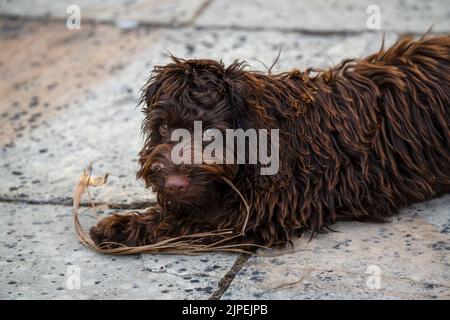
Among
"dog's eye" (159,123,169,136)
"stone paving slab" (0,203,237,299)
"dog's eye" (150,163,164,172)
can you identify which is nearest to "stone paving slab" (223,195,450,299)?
"stone paving slab" (0,203,237,299)

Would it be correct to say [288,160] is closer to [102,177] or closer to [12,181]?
[102,177]

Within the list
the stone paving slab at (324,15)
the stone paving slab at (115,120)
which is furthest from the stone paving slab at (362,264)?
the stone paving slab at (324,15)

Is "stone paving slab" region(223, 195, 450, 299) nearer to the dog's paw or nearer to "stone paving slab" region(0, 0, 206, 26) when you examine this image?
the dog's paw

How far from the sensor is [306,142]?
4758mm

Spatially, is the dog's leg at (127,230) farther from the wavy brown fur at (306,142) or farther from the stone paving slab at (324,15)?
the stone paving slab at (324,15)

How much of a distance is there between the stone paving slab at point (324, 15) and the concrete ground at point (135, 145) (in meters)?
0.02

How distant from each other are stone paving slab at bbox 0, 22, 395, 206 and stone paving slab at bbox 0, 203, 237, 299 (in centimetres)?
56

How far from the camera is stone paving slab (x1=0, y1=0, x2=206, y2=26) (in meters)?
8.12

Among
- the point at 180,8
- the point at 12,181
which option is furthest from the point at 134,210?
the point at 180,8

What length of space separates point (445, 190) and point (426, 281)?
3.23 feet

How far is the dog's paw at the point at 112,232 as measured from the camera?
15.7ft

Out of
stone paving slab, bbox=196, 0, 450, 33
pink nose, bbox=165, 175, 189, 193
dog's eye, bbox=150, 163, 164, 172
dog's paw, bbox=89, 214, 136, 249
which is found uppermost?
stone paving slab, bbox=196, 0, 450, 33

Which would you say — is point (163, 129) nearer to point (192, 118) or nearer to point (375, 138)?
point (192, 118)
